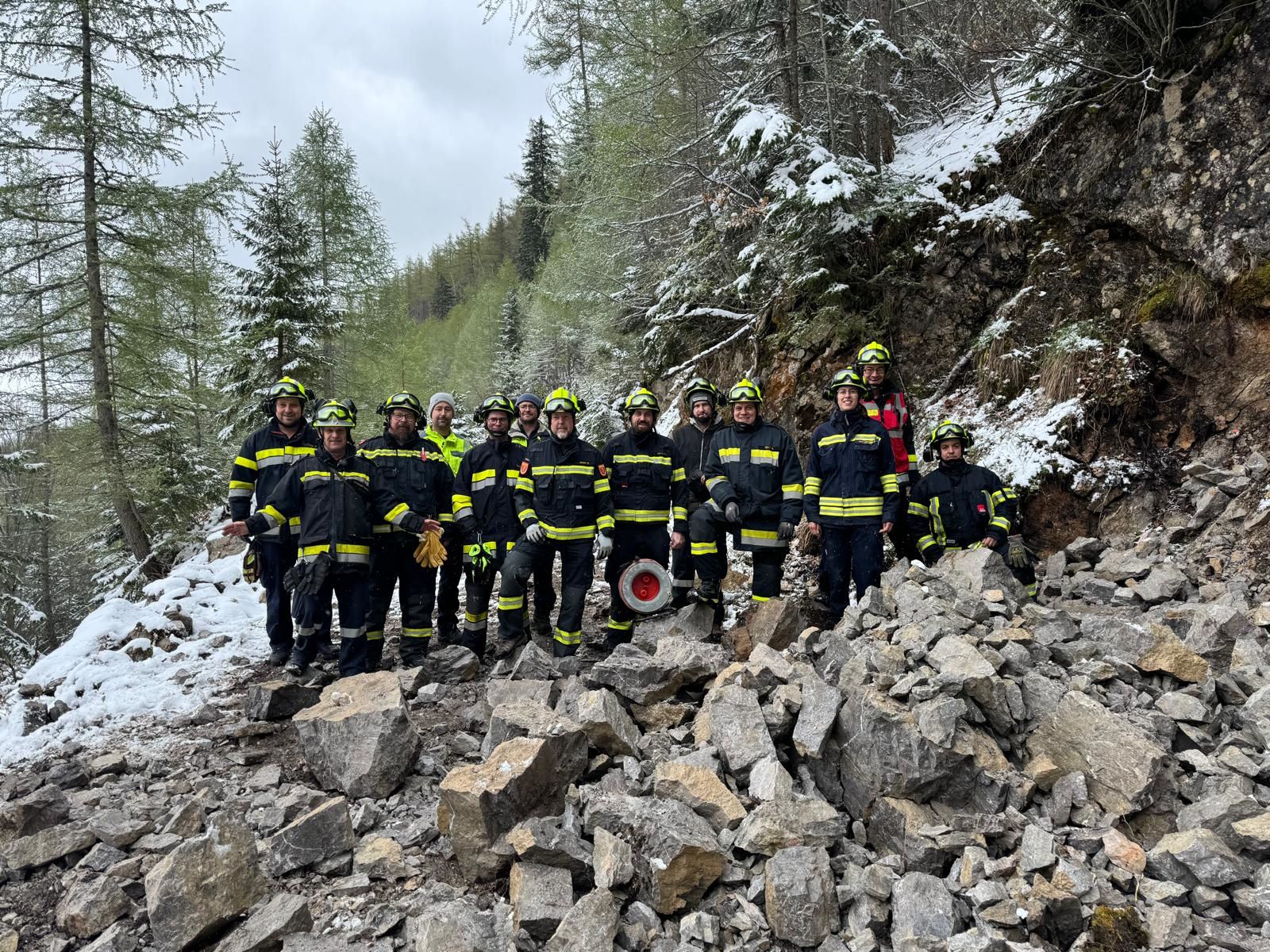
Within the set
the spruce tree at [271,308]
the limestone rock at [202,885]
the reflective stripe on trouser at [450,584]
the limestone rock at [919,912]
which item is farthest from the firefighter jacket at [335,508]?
the spruce tree at [271,308]

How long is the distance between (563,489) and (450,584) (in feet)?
6.96

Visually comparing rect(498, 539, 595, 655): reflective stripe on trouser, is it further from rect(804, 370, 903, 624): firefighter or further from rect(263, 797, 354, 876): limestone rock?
rect(263, 797, 354, 876): limestone rock

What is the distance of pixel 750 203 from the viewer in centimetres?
1123

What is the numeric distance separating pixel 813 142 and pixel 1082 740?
25.5ft

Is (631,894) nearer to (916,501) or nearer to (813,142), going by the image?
(916,501)

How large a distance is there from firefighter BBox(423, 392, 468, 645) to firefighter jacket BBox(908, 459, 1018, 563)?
4920 millimetres

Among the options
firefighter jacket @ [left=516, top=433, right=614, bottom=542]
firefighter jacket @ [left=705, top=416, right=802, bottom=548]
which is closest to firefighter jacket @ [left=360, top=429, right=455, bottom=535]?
firefighter jacket @ [left=516, top=433, right=614, bottom=542]

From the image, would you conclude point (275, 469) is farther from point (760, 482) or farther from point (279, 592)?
point (760, 482)

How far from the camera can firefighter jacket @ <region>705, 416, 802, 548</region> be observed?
6402 millimetres

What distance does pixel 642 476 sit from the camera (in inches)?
261

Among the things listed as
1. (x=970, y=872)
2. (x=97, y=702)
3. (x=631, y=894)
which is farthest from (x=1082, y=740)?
(x=97, y=702)

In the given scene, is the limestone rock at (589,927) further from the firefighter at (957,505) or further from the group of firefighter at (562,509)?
the firefighter at (957,505)

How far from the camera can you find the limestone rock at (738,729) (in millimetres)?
3834

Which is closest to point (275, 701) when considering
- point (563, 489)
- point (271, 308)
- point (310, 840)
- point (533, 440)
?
point (310, 840)
